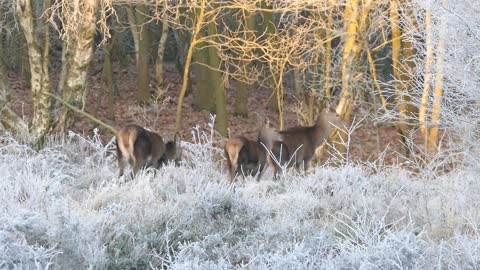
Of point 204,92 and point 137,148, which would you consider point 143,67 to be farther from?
point 137,148

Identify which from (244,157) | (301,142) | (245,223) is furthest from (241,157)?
(245,223)

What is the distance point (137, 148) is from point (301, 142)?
11.1 ft

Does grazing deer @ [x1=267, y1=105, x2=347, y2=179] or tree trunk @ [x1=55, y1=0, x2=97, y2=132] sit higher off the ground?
tree trunk @ [x1=55, y1=0, x2=97, y2=132]

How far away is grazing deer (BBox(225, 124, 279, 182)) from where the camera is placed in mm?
11805

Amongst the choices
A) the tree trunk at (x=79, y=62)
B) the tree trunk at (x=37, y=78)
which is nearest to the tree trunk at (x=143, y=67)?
the tree trunk at (x=37, y=78)

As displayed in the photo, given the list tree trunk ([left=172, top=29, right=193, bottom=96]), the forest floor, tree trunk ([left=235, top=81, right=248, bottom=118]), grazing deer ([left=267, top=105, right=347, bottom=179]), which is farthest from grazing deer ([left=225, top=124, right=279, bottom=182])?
tree trunk ([left=172, top=29, right=193, bottom=96])

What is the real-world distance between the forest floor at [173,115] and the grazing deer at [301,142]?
6.88 metres

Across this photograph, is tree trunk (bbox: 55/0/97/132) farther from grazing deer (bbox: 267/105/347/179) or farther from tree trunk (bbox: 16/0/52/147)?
grazing deer (bbox: 267/105/347/179)

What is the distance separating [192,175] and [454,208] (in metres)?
3.72

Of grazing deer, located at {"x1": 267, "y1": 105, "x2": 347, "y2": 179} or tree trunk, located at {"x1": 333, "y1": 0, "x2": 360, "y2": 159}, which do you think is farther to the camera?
tree trunk, located at {"x1": 333, "y1": 0, "x2": 360, "y2": 159}

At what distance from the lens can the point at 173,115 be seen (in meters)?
26.6

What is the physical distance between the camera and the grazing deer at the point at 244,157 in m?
11.8

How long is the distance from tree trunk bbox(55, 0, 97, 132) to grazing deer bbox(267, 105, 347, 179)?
380cm

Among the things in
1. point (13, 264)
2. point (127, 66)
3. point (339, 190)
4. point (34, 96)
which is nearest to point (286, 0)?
point (34, 96)
